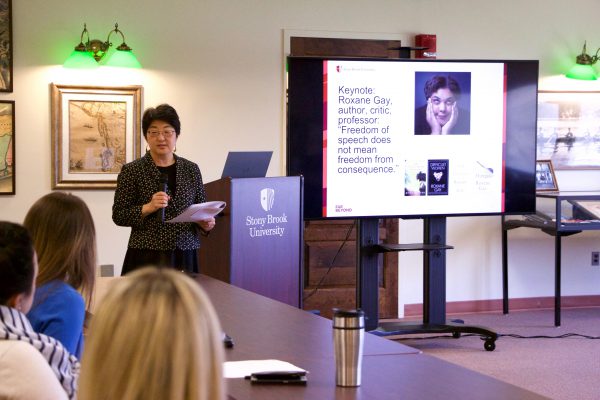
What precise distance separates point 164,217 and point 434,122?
2317mm

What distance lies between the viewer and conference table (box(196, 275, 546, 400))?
221 cm

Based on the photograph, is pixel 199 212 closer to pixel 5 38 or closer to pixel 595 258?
pixel 5 38

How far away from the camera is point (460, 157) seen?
6.18m

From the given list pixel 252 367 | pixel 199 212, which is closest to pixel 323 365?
pixel 252 367

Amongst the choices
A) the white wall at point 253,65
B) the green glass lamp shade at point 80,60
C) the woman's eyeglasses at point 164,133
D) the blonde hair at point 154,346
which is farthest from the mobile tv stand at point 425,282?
the blonde hair at point 154,346

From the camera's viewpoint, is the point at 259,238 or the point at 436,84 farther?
the point at 436,84

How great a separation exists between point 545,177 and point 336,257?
200 centimetres

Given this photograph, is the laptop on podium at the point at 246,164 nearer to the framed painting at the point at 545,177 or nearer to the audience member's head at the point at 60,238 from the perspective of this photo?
the audience member's head at the point at 60,238

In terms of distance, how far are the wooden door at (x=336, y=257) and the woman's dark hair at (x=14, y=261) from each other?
547cm

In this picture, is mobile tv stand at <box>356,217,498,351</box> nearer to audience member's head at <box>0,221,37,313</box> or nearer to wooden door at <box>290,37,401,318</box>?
wooden door at <box>290,37,401,318</box>

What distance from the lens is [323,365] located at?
8.30ft

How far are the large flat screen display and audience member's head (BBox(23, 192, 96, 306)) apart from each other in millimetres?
3454

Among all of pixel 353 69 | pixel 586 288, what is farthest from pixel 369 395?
pixel 586 288

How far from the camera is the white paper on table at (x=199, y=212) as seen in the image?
413 centimetres
